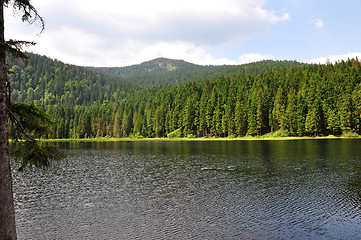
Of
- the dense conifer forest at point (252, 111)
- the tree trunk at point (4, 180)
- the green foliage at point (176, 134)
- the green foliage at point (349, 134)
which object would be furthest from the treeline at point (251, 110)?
the tree trunk at point (4, 180)

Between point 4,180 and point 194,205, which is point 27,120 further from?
point 194,205

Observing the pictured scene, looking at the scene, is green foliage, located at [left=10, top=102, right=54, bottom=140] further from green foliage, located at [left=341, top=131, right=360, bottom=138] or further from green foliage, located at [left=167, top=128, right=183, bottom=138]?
green foliage, located at [left=167, top=128, right=183, bottom=138]

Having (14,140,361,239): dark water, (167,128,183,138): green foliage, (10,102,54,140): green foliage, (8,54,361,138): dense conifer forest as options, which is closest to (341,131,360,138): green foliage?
(8,54,361,138): dense conifer forest

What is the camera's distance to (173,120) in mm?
164500

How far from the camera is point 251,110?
13612 cm

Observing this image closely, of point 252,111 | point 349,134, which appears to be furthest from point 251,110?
point 349,134

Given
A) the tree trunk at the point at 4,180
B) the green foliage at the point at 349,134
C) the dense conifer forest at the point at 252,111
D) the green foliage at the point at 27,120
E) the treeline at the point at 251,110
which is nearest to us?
the tree trunk at the point at 4,180

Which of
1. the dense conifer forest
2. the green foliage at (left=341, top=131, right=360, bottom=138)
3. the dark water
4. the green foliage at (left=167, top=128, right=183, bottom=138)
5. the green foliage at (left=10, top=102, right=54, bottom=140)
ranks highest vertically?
the dense conifer forest

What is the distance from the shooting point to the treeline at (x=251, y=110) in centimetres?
12006

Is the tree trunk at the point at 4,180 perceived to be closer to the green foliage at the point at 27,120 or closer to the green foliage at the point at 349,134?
the green foliage at the point at 27,120

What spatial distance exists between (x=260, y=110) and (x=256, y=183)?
10992 centimetres

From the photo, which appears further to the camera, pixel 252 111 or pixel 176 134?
pixel 176 134

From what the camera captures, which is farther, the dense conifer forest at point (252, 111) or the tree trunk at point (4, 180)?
the dense conifer forest at point (252, 111)

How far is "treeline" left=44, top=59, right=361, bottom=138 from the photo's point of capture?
394ft
